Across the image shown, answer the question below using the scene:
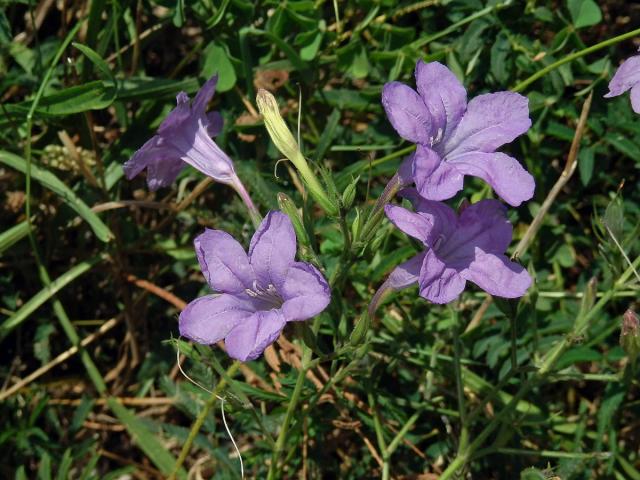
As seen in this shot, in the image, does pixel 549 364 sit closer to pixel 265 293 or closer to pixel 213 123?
pixel 265 293

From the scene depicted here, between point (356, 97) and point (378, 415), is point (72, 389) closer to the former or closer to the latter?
point (378, 415)

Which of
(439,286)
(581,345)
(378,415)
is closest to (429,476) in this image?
(378,415)

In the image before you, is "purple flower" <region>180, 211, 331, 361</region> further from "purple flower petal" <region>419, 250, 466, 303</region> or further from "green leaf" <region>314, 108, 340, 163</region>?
"green leaf" <region>314, 108, 340, 163</region>

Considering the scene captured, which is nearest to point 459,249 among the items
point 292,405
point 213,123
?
point 292,405

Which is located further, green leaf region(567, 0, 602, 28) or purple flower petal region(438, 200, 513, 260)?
green leaf region(567, 0, 602, 28)

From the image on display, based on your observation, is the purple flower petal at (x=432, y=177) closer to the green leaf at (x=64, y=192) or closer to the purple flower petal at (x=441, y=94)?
the purple flower petal at (x=441, y=94)

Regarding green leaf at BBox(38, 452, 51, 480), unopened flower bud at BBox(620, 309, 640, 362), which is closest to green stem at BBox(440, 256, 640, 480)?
unopened flower bud at BBox(620, 309, 640, 362)

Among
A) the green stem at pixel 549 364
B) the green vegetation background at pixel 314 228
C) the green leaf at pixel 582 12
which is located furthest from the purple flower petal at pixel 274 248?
the green leaf at pixel 582 12

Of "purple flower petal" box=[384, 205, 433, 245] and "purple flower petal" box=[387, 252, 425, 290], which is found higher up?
"purple flower petal" box=[384, 205, 433, 245]
